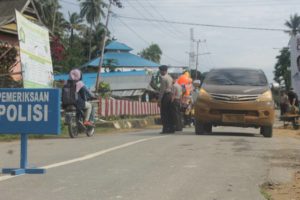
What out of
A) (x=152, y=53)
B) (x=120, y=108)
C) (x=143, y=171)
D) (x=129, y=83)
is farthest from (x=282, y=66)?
(x=143, y=171)

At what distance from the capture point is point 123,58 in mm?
82375

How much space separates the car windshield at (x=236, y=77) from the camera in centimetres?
1472

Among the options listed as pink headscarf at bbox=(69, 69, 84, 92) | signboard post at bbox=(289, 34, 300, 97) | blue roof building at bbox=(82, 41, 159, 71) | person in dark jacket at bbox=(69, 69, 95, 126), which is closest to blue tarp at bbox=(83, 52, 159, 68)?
blue roof building at bbox=(82, 41, 159, 71)

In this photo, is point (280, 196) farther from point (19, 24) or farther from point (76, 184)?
point (19, 24)

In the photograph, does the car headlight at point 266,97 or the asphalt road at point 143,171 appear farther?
the car headlight at point 266,97

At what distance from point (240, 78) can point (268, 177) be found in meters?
7.45

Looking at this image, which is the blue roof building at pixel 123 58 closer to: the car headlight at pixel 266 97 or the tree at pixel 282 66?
the tree at pixel 282 66

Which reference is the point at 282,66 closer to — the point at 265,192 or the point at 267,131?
the point at 267,131

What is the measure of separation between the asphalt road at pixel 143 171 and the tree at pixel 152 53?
4252 inches

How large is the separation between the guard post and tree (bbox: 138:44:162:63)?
11180 centimetres

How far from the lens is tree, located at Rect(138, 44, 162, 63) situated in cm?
11954

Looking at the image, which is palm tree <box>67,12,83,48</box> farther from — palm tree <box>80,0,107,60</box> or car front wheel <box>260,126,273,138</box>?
car front wheel <box>260,126,273,138</box>

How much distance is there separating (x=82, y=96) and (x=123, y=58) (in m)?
67.8

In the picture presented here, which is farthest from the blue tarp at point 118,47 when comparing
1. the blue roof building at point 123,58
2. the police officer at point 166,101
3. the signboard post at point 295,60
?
the police officer at point 166,101
